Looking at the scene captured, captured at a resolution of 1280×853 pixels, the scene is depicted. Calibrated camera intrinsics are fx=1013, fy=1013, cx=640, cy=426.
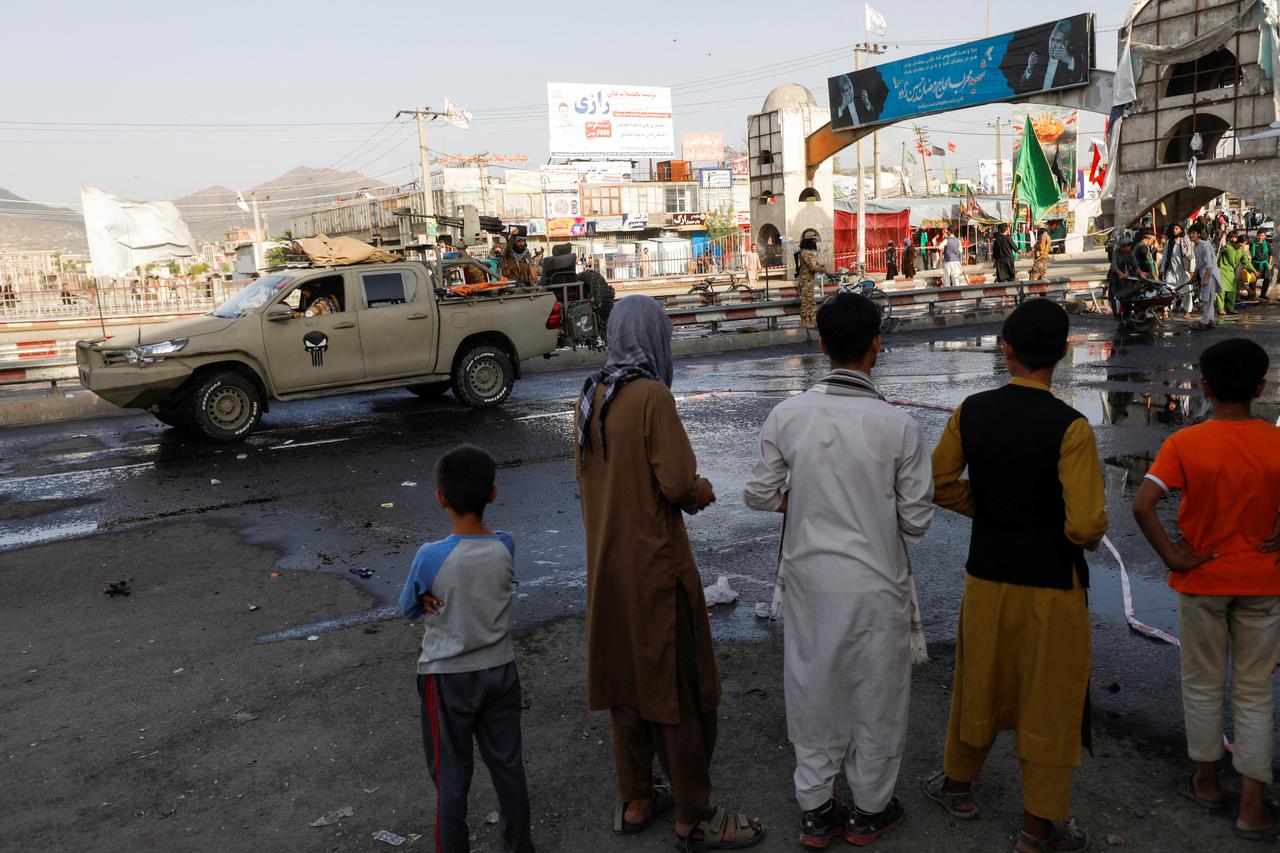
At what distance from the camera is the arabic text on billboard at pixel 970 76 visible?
2339 cm

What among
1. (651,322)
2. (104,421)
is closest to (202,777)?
(651,322)

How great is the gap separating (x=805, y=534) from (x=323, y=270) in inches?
386

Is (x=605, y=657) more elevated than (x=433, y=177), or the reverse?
(x=433, y=177)

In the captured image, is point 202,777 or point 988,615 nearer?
point 988,615

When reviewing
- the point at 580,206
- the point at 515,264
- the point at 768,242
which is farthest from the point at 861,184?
the point at 580,206

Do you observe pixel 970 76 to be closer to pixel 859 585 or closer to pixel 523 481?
pixel 523 481

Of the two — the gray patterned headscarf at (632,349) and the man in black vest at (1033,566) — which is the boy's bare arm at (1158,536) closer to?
the man in black vest at (1033,566)

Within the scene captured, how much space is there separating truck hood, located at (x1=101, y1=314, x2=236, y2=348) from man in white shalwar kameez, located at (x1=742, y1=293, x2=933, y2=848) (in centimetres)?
934

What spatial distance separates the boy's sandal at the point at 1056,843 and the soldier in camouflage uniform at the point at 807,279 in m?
17.2

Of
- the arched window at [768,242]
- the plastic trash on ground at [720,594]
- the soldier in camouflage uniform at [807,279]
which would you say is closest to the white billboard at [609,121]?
the arched window at [768,242]

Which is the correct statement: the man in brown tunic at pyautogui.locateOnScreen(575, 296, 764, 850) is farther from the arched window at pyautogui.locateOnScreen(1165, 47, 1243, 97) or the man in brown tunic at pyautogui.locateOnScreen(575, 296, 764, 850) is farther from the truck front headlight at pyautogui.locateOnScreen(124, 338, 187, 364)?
the arched window at pyautogui.locateOnScreen(1165, 47, 1243, 97)

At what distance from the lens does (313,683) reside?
4.80 meters

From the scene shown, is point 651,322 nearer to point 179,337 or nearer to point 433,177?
point 179,337

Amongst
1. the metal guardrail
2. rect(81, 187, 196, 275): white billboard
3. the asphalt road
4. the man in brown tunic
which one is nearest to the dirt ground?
the man in brown tunic
